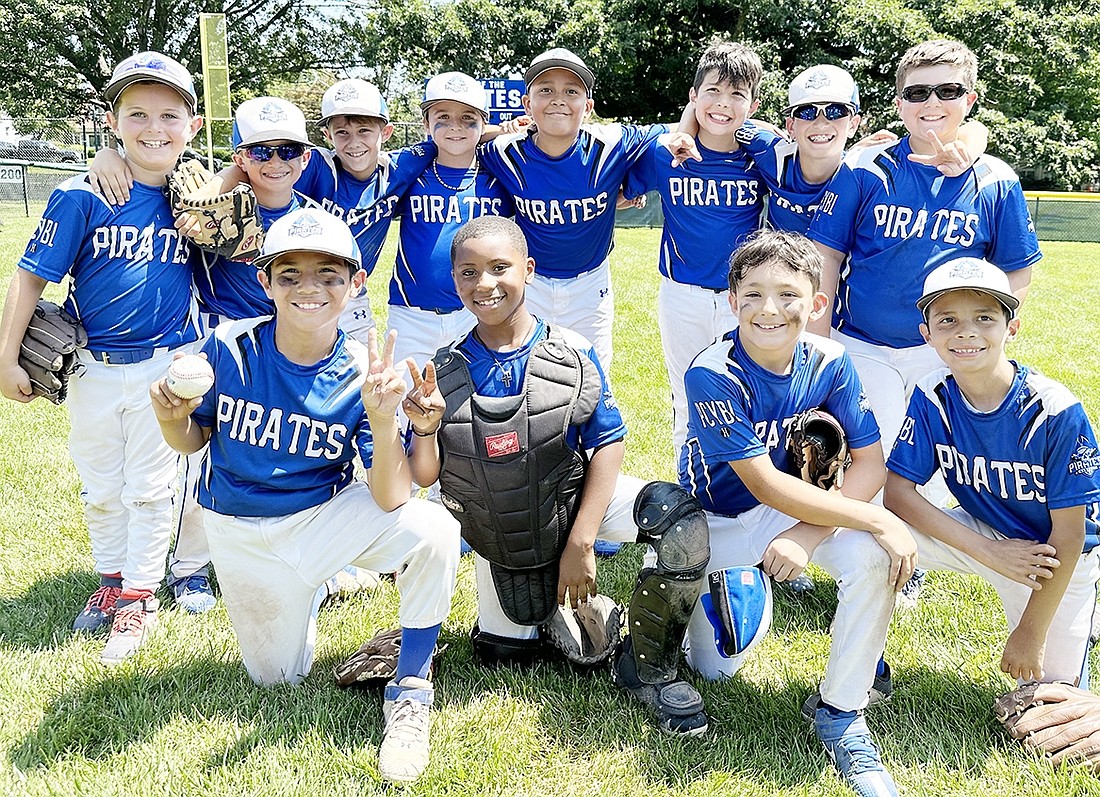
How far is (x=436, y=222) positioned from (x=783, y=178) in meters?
1.80

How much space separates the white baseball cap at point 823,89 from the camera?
4.18 m

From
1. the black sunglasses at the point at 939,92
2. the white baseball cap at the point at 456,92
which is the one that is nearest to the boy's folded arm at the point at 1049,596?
the black sunglasses at the point at 939,92

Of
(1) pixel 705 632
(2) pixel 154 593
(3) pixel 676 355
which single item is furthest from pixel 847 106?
(2) pixel 154 593

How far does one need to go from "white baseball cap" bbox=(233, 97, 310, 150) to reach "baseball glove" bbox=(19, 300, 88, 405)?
1.16 m

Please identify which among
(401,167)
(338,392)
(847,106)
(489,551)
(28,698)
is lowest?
(28,698)

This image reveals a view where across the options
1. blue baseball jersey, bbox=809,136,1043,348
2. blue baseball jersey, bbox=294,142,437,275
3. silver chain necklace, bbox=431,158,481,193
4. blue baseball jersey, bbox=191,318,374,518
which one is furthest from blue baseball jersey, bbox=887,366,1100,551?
blue baseball jersey, bbox=294,142,437,275

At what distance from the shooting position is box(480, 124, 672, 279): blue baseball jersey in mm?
4836

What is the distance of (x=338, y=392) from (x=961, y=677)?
2596mm

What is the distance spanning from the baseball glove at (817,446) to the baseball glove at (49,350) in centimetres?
284

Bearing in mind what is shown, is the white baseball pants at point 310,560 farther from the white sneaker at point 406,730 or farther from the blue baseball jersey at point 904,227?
the blue baseball jersey at point 904,227

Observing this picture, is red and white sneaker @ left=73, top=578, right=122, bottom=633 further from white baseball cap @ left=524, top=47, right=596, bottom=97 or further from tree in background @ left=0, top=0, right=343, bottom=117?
tree in background @ left=0, top=0, right=343, bottom=117

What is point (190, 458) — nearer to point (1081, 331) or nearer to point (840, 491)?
point (840, 491)

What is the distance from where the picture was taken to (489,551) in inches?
134

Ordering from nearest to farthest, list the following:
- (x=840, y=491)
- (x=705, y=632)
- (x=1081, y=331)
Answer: (x=840, y=491), (x=705, y=632), (x=1081, y=331)
